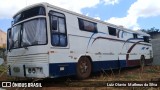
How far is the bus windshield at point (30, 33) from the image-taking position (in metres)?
8.56

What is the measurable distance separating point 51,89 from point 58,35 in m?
2.02

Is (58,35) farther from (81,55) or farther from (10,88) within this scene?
(10,88)

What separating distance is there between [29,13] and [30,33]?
90 centimetres

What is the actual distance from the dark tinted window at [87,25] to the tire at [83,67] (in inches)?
54.5

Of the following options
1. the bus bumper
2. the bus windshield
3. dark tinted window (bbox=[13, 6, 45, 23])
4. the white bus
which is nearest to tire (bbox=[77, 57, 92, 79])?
the white bus

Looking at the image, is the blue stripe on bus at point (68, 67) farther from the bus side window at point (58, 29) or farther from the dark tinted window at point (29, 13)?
the dark tinted window at point (29, 13)

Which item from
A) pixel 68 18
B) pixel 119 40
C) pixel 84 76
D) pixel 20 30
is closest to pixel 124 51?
pixel 119 40

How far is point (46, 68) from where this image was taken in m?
8.30

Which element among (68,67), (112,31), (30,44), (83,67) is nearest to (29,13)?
(30,44)

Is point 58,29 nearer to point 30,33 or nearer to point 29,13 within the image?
point 30,33

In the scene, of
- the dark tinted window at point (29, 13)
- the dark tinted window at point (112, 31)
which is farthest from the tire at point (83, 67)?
the dark tinted window at point (112, 31)

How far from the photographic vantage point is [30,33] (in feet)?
29.0

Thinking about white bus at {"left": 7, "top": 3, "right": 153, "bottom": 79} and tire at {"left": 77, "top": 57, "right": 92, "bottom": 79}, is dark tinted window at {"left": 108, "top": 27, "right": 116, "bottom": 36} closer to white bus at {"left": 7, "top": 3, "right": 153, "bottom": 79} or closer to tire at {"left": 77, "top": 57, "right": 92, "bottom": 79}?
white bus at {"left": 7, "top": 3, "right": 153, "bottom": 79}

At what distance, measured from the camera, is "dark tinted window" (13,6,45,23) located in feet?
28.9
